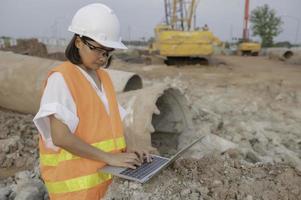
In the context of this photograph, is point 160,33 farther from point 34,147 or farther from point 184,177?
point 184,177

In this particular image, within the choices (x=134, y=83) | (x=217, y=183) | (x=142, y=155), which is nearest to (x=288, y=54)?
(x=134, y=83)

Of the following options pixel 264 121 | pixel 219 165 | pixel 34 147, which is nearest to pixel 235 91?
pixel 264 121

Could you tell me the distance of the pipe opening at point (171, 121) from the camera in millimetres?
4281

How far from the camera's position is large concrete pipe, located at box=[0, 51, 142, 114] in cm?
486

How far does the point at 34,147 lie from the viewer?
407 cm

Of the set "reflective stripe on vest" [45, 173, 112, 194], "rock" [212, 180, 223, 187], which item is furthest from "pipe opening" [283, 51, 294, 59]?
"reflective stripe on vest" [45, 173, 112, 194]

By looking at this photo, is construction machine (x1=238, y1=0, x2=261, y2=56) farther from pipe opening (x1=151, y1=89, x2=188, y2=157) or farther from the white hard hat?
the white hard hat

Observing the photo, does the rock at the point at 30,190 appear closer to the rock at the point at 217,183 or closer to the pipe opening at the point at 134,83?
the rock at the point at 217,183

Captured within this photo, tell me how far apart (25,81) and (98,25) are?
3.60m

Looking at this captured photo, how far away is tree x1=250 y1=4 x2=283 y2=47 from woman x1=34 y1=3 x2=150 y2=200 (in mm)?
34173

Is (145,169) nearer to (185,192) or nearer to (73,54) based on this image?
(185,192)

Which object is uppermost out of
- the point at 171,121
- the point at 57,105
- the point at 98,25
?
the point at 98,25

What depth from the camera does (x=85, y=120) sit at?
5.39 ft

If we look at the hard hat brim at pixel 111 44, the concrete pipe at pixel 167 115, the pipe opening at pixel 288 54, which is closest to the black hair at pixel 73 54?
the hard hat brim at pixel 111 44
